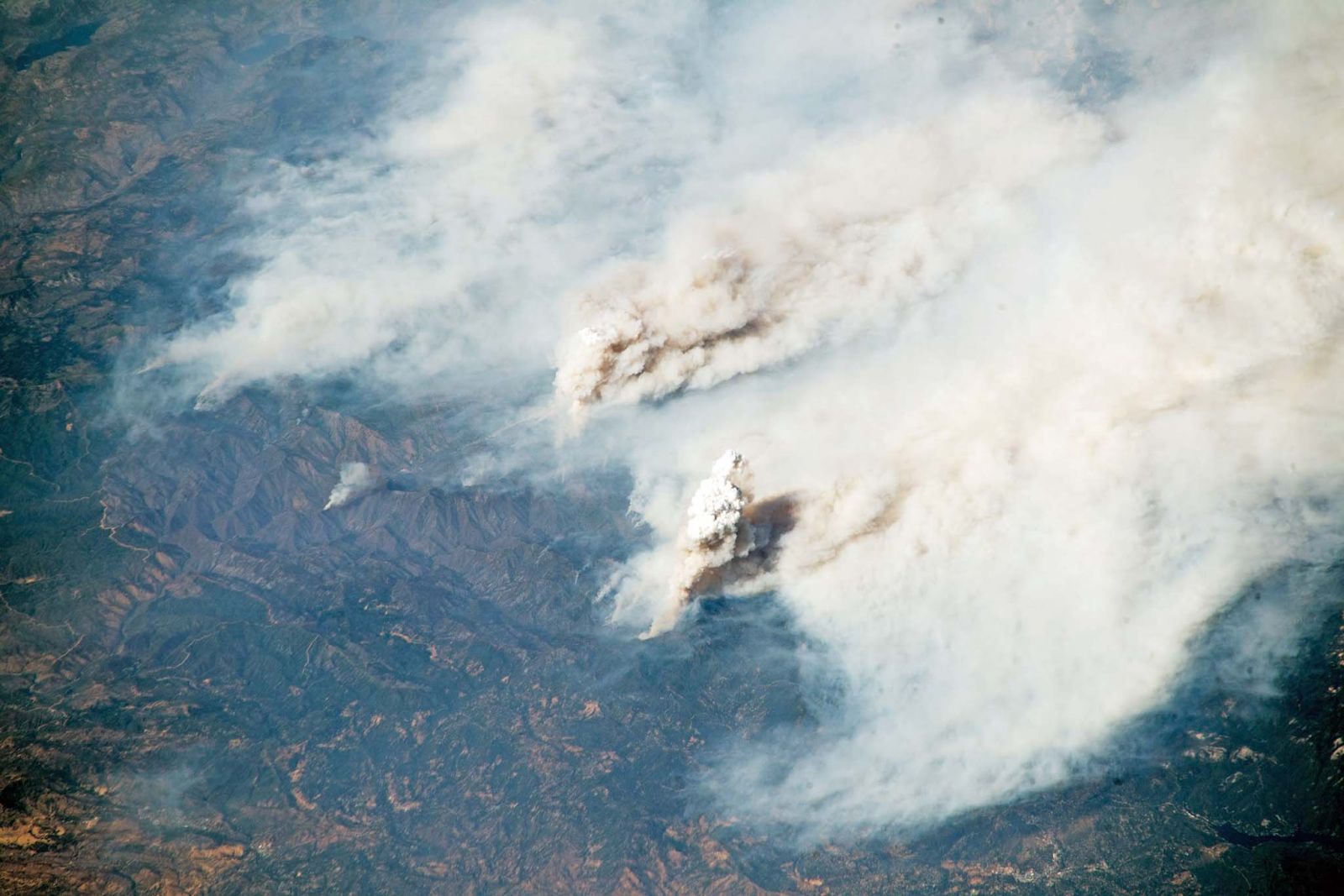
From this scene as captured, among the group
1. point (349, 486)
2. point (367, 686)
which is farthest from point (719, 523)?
point (349, 486)

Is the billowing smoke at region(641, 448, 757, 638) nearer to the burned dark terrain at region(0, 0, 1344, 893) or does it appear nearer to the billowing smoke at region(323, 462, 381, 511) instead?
the burned dark terrain at region(0, 0, 1344, 893)

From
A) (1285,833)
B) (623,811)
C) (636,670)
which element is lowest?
(623,811)

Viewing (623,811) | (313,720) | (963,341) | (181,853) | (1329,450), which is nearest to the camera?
(1329,450)

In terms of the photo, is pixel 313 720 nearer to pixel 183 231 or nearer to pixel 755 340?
pixel 755 340

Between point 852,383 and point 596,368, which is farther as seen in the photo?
point 852,383

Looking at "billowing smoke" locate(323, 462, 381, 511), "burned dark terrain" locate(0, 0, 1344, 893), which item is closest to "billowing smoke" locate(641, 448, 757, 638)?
"burned dark terrain" locate(0, 0, 1344, 893)

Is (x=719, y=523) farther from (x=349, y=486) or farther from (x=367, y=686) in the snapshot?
(x=349, y=486)

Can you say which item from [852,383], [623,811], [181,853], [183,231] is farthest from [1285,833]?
[183,231]

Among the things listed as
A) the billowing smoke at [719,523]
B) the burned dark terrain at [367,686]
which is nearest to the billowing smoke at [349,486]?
the burned dark terrain at [367,686]
